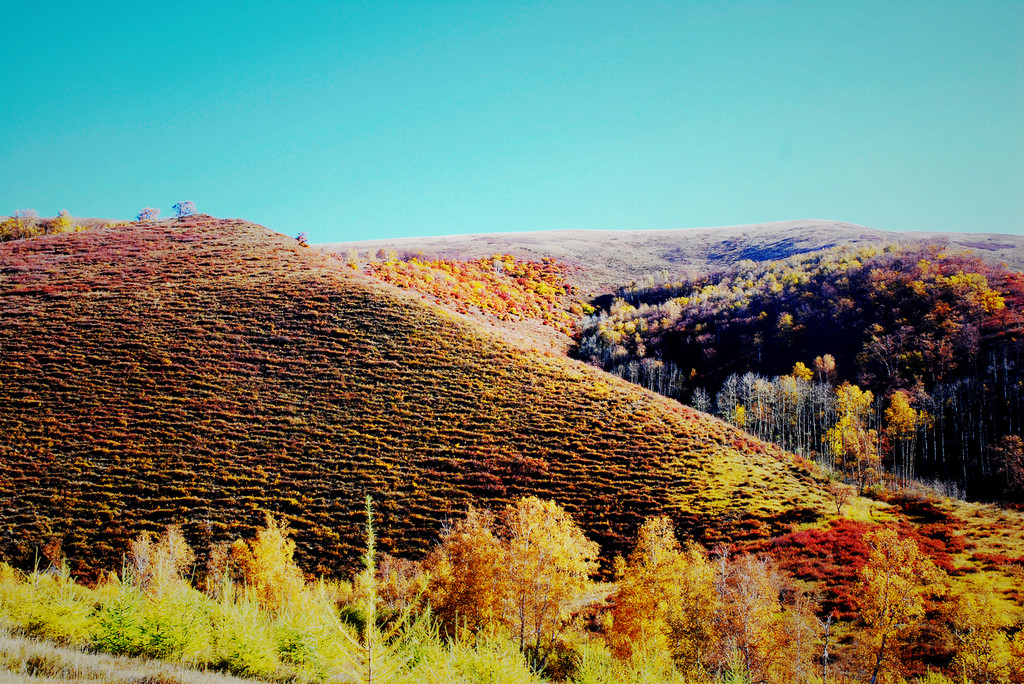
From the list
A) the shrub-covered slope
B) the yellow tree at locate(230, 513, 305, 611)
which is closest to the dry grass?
the yellow tree at locate(230, 513, 305, 611)

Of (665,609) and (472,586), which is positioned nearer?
(472,586)

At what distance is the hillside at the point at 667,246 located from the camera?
147750 millimetres

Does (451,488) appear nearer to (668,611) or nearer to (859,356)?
(668,611)

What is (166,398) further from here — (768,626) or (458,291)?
(458,291)

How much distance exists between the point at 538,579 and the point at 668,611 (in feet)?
23.9

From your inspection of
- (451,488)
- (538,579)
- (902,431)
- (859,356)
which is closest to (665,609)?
(538,579)

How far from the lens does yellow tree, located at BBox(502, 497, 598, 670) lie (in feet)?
67.8

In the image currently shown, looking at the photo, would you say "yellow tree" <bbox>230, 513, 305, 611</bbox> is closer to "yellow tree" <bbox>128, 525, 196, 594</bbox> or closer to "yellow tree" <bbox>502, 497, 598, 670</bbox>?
"yellow tree" <bbox>128, 525, 196, 594</bbox>

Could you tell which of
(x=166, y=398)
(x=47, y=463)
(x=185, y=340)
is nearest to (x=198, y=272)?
(x=185, y=340)

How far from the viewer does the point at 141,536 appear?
30.4m

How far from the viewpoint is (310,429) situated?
1630 inches

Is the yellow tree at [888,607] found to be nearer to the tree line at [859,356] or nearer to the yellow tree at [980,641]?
the yellow tree at [980,641]

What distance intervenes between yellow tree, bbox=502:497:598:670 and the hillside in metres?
122

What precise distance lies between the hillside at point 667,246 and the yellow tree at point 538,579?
12218cm
